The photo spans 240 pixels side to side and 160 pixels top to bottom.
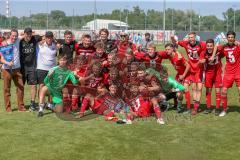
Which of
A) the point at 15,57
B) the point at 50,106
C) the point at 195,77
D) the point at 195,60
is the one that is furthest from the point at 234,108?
the point at 15,57

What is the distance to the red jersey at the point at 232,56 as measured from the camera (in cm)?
975

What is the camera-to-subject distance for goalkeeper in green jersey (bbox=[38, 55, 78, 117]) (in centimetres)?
976

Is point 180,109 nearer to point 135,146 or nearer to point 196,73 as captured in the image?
point 196,73

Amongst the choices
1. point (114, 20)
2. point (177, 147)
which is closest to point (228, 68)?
point (177, 147)

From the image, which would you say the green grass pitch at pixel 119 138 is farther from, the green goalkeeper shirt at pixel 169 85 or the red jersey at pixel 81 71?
the red jersey at pixel 81 71

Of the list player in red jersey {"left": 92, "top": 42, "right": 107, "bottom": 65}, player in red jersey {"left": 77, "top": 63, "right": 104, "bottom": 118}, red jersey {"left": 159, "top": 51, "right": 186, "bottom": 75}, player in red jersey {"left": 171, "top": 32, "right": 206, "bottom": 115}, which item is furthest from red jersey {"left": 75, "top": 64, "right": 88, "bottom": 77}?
player in red jersey {"left": 171, "top": 32, "right": 206, "bottom": 115}

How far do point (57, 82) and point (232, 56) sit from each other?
3989mm

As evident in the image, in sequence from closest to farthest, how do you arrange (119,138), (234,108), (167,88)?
(119,138), (167,88), (234,108)

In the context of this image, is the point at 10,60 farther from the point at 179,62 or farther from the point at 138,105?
the point at 179,62

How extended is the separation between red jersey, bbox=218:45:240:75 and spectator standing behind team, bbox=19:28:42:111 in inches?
171

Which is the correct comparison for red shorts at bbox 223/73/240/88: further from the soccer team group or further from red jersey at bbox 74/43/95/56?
red jersey at bbox 74/43/95/56

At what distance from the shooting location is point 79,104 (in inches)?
401

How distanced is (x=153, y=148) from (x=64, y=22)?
157 ft

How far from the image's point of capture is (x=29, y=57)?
411 inches
